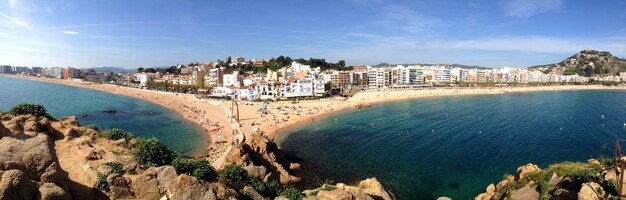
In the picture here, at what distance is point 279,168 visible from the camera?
26984 millimetres

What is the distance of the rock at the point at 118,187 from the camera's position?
1255cm

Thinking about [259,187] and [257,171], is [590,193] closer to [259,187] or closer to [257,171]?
[259,187]

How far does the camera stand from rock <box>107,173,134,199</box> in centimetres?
1255

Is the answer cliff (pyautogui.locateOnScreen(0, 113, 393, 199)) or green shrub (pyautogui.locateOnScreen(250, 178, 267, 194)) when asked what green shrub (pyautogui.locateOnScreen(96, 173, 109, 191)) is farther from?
green shrub (pyautogui.locateOnScreen(250, 178, 267, 194))

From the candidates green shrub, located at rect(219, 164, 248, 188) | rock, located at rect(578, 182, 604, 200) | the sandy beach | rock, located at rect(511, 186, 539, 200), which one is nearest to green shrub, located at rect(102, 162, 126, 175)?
green shrub, located at rect(219, 164, 248, 188)

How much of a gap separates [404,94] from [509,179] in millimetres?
74210

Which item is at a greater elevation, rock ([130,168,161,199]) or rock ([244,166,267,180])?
rock ([130,168,161,199])

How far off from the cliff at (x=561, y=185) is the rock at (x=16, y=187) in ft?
63.3

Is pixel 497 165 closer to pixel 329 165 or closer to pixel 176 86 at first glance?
pixel 329 165

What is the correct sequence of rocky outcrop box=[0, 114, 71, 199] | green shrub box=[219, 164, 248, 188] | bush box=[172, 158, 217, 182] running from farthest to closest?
1. green shrub box=[219, 164, 248, 188]
2. bush box=[172, 158, 217, 182]
3. rocky outcrop box=[0, 114, 71, 199]

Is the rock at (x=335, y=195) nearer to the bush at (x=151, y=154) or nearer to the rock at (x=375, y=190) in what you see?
the rock at (x=375, y=190)

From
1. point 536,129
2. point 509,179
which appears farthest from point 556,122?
point 509,179

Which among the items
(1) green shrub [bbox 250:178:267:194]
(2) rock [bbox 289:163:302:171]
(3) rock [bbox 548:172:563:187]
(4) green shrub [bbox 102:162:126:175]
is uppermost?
(4) green shrub [bbox 102:162:126:175]

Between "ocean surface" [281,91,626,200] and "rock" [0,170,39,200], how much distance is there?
62.5 feet
